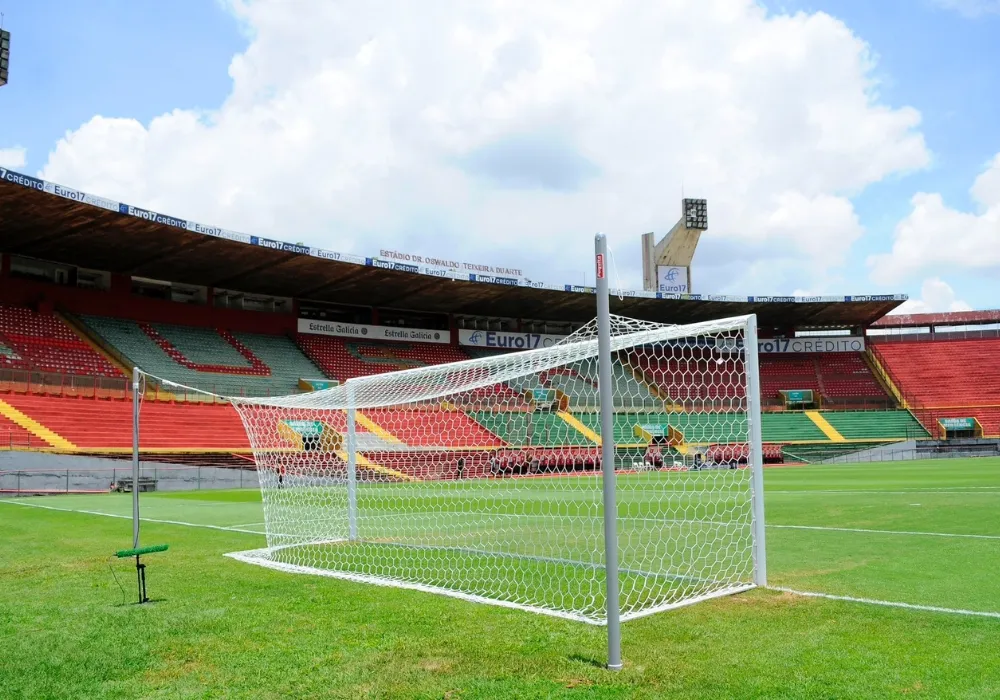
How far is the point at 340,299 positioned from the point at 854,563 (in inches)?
1516

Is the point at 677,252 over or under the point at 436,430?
over

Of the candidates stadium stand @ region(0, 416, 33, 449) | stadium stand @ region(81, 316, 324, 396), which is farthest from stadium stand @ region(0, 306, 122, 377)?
stadium stand @ region(0, 416, 33, 449)

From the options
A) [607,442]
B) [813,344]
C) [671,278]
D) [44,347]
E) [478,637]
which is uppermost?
[671,278]

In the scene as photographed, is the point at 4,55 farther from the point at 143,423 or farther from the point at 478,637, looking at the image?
the point at 478,637

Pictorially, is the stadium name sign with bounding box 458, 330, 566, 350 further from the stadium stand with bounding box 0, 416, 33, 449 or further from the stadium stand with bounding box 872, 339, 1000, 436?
the stadium stand with bounding box 0, 416, 33, 449

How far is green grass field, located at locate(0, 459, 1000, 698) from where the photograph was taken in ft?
13.7

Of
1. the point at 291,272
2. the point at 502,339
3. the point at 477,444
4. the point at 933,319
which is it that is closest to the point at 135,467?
the point at 477,444

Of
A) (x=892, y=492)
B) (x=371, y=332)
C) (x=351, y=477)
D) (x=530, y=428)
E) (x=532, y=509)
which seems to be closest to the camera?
(x=351, y=477)

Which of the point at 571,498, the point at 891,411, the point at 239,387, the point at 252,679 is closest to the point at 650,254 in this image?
the point at 891,411

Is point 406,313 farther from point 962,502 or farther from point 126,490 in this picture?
point 962,502

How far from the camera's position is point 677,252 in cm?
6106

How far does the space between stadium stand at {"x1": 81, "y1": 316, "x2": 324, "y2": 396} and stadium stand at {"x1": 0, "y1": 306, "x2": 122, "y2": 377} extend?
1.29m

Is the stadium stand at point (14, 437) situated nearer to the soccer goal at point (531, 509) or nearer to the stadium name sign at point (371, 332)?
the soccer goal at point (531, 509)

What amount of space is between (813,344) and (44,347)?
4618cm
